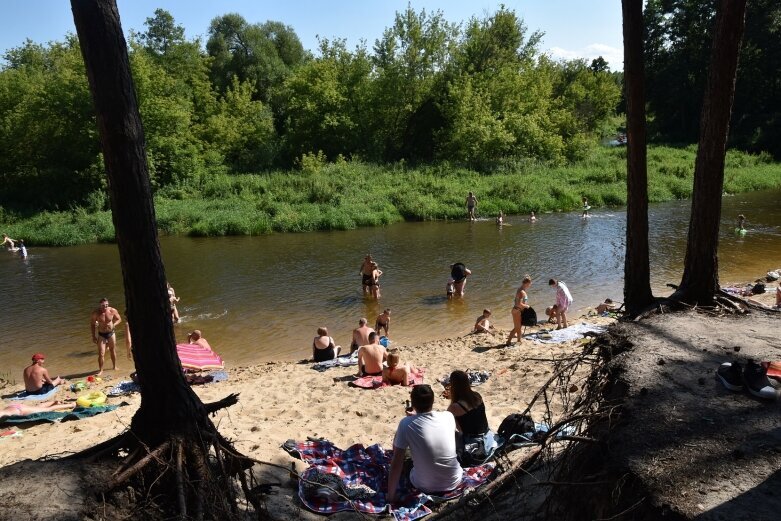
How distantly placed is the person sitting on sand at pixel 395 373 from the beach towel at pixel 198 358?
4136mm

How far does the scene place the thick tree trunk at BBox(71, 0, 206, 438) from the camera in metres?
4.36

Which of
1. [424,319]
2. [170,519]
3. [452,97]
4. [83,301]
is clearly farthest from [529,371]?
[452,97]

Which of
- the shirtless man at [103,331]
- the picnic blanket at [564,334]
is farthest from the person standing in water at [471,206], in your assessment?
the shirtless man at [103,331]

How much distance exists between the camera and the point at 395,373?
991 centimetres

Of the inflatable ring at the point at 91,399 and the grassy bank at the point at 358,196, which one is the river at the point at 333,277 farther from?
the inflatable ring at the point at 91,399

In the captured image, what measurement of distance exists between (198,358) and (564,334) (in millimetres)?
8029

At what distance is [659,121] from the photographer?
61.5 metres

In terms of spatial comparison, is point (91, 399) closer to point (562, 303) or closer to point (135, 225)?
point (135, 225)

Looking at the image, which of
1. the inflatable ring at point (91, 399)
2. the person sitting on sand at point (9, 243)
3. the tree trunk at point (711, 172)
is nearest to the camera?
the tree trunk at point (711, 172)

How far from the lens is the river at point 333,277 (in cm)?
1473

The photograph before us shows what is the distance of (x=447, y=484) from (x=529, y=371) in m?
4.78

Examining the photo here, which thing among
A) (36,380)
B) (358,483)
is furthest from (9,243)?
(358,483)

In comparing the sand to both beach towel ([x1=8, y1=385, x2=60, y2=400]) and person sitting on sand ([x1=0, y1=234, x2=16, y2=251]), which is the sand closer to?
beach towel ([x1=8, y1=385, x2=60, y2=400])

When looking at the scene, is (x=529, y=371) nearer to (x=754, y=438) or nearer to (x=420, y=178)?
(x=754, y=438)
